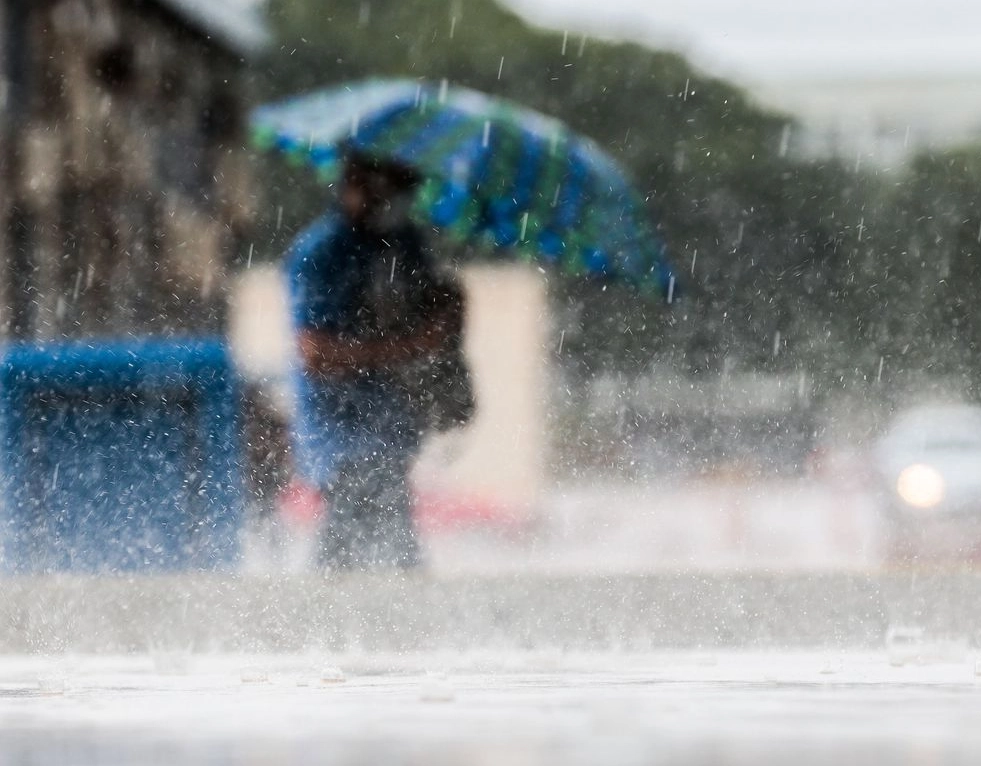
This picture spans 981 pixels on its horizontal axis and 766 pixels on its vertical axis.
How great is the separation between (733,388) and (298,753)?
3.29 metres

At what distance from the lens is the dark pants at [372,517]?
3.55 meters

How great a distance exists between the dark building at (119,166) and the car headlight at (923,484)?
2.09m

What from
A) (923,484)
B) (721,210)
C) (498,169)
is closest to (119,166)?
(498,169)

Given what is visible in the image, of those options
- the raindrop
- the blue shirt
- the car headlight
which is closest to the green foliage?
the raindrop

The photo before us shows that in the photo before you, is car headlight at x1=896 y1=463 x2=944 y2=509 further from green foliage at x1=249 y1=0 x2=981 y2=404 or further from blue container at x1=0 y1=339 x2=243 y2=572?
blue container at x1=0 y1=339 x2=243 y2=572

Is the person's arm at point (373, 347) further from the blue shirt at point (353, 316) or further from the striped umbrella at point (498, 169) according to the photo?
the striped umbrella at point (498, 169)

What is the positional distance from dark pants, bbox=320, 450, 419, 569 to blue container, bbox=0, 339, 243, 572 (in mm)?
342

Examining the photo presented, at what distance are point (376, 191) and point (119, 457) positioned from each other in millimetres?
897

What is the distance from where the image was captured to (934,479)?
16.5ft

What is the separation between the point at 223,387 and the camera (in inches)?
149

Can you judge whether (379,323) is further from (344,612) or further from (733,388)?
(733,388)

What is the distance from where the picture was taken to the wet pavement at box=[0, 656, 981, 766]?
75.5 inches

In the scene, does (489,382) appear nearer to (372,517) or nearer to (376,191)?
(376,191)

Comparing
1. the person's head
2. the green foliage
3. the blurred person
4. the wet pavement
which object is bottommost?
the wet pavement
